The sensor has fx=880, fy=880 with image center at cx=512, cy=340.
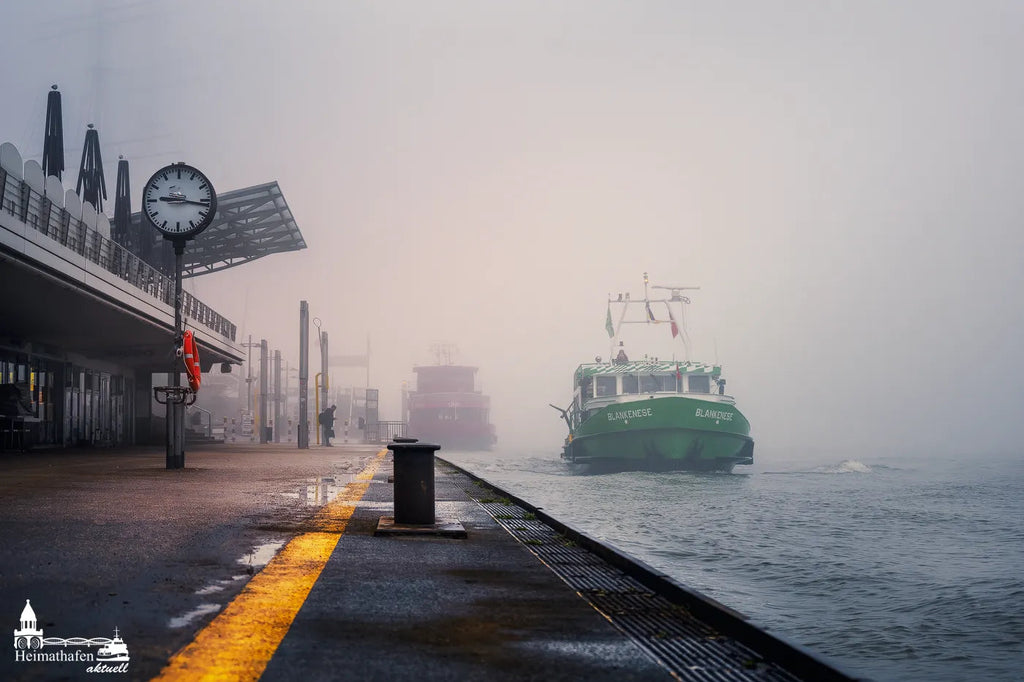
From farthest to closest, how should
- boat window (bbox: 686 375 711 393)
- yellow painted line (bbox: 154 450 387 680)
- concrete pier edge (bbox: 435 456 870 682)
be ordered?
boat window (bbox: 686 375 711 393), concrete pier edge (bbox: 435 456 870 682), yellow painted line (bbox: 154 450 387 680)

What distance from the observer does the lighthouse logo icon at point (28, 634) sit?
307 centimetres

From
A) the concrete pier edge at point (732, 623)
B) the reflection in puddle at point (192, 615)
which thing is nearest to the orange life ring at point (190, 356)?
the concrete pier edge at point (732, 623)

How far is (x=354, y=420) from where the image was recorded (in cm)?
14225

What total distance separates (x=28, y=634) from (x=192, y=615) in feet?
2.03

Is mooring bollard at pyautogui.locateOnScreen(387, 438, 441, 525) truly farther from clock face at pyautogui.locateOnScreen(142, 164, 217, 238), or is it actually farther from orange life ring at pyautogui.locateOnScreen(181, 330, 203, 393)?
clock face at pyautogui.locateOnScreen(142, 164, 217, 238)

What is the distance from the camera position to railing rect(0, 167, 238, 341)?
49.9 ft

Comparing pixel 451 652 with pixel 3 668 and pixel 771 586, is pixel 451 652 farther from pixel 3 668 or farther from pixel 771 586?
pixel 771 586

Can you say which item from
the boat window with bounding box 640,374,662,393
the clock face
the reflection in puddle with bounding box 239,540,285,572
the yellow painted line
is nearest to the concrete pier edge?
the yellow painted line

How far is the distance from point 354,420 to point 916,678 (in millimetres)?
139132

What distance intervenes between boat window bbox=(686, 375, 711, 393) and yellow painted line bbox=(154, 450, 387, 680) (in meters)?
32.6

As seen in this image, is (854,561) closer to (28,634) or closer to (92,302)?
(28,634)

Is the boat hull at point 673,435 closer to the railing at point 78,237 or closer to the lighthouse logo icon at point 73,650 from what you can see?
the railing at point 78,237

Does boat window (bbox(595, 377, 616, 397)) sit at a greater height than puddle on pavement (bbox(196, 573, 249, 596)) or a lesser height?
greater

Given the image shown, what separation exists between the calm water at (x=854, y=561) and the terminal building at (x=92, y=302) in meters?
9.07
